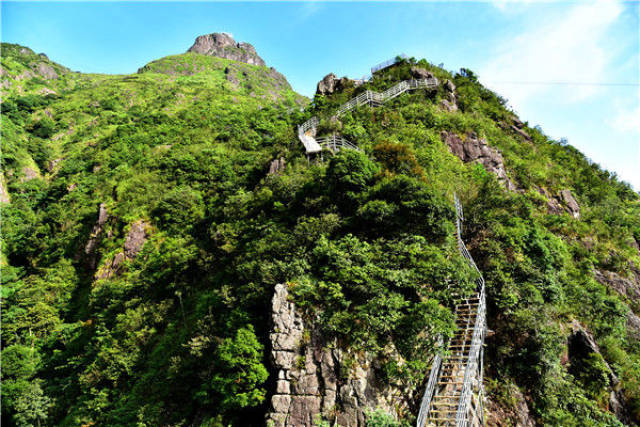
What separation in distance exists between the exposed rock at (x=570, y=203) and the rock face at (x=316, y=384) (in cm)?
2486

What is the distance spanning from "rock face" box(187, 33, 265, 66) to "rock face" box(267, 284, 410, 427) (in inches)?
5453

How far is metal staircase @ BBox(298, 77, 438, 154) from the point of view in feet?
78.2

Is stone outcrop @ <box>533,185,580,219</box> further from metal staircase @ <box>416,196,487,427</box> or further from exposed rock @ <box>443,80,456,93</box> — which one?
metal staircase @ <box>416,196,487,427</box>

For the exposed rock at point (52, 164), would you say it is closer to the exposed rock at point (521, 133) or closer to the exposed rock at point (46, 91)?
the exposed rock at point (46, 91)

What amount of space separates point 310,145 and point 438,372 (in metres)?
17.5

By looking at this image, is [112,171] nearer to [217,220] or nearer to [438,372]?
[217,220]

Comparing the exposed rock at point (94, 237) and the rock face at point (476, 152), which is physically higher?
the rock face at point (476, 152)

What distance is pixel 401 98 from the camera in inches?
1236

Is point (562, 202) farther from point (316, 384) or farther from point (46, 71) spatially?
point (46, 71)

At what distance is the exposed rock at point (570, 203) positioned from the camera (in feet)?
86.8

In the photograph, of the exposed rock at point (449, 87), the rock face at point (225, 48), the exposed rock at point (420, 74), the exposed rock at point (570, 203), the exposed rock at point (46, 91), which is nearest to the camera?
the exposed rock at point (570, 203)

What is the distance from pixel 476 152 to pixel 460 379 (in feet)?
67.8

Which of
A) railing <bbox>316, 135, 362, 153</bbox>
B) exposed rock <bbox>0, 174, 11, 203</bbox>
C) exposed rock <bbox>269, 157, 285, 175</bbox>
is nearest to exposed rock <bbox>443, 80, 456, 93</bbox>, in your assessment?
railing <bbox>316, 135, 362, 153</bbox>

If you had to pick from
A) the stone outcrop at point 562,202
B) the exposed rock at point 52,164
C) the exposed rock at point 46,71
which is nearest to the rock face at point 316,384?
the stone outcrop at point 562,202
